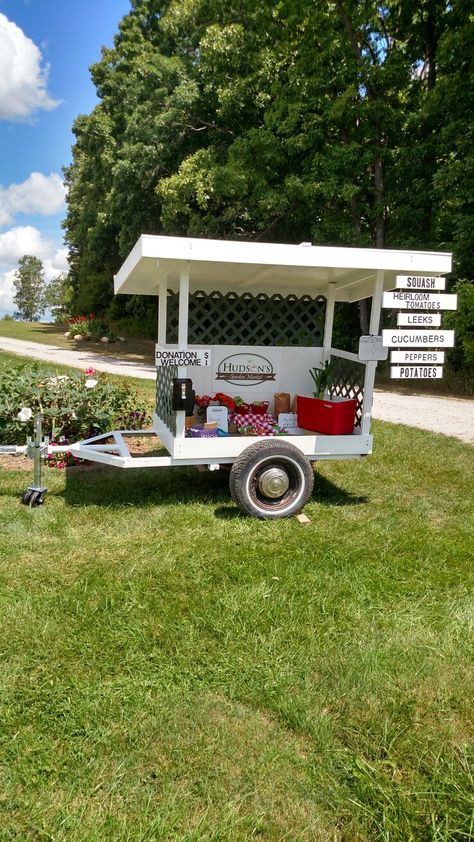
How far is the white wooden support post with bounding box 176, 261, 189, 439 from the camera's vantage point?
4141 millimetres

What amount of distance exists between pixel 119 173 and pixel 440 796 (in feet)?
61.1

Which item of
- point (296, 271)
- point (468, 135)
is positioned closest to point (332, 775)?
point (296, 271)

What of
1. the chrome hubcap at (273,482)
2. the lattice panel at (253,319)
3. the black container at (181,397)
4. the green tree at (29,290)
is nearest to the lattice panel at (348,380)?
the lattice panel at (253,319)

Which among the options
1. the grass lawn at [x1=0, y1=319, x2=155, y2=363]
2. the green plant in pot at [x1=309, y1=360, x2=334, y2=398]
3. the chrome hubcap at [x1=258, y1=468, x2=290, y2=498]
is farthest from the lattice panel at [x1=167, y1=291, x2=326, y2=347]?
the grass lawn at [x1=0, y1=319, x2=155, y2=363]

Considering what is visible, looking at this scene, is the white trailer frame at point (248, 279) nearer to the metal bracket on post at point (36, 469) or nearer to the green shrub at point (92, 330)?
the metal bracket on post at point (36, 469)

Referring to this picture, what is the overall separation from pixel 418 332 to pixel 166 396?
2.18 meters

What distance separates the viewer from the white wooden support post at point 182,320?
414cm

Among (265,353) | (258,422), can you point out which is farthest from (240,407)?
(265,353)

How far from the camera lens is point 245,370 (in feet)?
17.6

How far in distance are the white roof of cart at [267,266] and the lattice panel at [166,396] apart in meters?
0.81

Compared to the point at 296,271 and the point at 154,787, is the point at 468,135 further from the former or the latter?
the point at 154,787

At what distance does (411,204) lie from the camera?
13664mm

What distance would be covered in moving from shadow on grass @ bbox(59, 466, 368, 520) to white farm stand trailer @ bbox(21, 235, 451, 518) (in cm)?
37

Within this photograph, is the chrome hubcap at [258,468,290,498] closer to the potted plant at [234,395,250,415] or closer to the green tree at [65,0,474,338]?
the potted plant at [234,395,250,415]
